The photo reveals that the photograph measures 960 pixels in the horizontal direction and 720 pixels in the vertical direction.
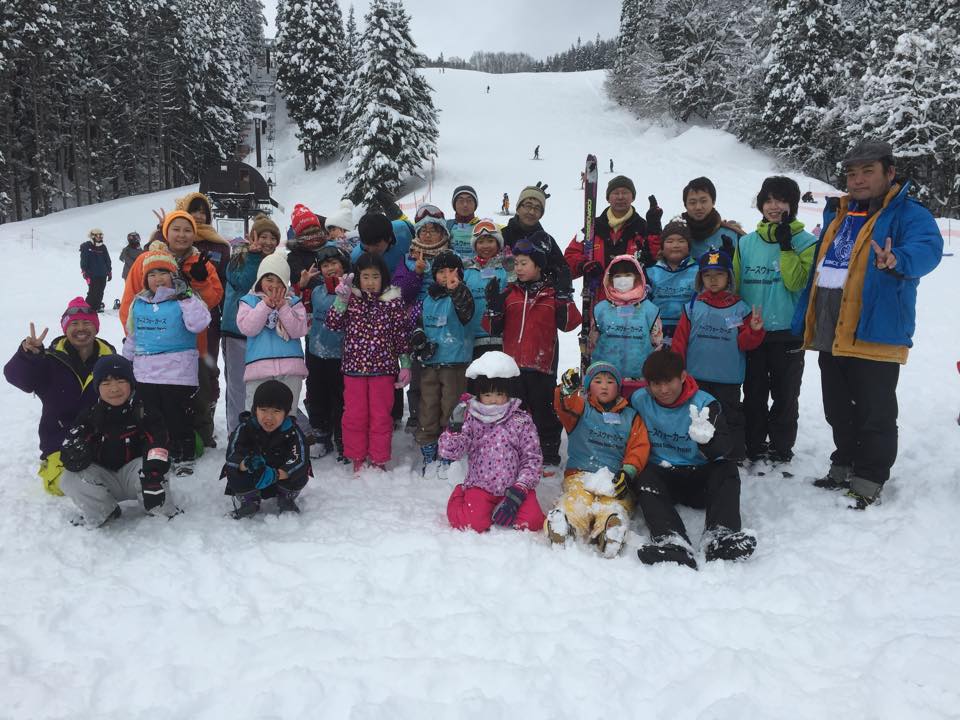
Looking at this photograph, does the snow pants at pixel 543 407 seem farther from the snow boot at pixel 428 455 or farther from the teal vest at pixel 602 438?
the snow boot at pixel 428 455

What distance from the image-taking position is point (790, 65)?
30531 mm

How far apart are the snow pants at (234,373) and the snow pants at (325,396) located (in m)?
0.57

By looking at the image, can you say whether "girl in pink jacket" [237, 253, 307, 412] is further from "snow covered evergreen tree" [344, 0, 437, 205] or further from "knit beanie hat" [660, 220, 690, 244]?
"snow covered evergreen tree" [344, 0, 437, 205]

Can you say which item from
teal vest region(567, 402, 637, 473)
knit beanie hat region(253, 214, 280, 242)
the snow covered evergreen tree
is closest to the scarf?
teal vest region(567, 402, 637, 473)

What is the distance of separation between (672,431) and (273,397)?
8.92 feet

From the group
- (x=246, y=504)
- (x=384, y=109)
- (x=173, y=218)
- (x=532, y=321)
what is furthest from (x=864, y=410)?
(x=384, y=109)

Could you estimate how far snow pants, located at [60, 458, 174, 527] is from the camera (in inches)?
148

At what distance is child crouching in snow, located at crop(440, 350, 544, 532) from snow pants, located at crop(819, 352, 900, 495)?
211 centimetres

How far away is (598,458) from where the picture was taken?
4.23 metres

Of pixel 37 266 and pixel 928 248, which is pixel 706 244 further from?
pixel 37 266

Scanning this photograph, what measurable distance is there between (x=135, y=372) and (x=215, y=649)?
263 cm

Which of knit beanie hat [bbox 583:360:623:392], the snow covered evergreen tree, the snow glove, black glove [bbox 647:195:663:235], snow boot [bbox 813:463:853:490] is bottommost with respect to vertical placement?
snow boot [bbox 813:463:853:490]

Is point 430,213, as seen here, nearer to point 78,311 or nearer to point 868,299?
point 78,311

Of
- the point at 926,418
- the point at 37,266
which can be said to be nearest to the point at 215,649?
the point at 926,418
